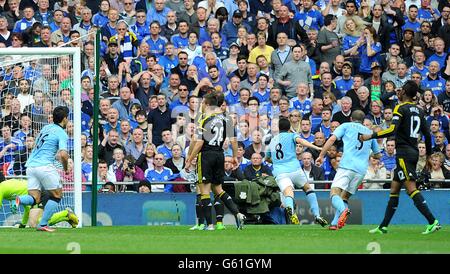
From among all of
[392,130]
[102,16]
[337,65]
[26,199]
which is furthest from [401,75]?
[26,199]

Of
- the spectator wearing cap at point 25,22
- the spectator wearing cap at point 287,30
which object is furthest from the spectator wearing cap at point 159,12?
the spectator wearing cap at point 25,22

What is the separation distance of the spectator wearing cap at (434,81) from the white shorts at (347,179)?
7964 millimetres

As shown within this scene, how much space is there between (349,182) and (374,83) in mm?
7729

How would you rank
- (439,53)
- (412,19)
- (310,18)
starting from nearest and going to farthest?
1. (439,53)
2. (310,18)
3. (412,19)

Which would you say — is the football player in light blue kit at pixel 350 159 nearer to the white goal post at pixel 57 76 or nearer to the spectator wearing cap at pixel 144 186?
the white goal post at pixel 57 76

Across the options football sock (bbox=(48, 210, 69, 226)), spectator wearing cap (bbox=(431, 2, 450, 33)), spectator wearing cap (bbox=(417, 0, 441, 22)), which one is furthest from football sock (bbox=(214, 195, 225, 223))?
spectator wearing cap (bbox=(417, 0, 441, 22))

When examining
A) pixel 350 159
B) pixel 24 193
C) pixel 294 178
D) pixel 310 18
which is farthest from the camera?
pixel 310 18

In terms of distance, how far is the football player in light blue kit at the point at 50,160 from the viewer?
19.2 meters

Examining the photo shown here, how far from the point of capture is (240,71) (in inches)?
1066

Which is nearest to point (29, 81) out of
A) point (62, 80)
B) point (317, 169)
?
point (62, 80)

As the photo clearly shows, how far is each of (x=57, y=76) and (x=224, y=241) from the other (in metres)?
7.20

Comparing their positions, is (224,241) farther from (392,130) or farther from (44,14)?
(44,14)

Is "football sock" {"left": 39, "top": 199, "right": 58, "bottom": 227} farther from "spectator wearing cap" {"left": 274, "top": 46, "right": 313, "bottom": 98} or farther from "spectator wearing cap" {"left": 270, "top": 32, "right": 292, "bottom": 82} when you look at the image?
"spectator wearing cap" {"left": 270, "top": 32, "right": 292, "bottom": 82}

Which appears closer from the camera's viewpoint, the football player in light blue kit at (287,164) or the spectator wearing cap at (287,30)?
the football player in light blue kit at (287,164)
